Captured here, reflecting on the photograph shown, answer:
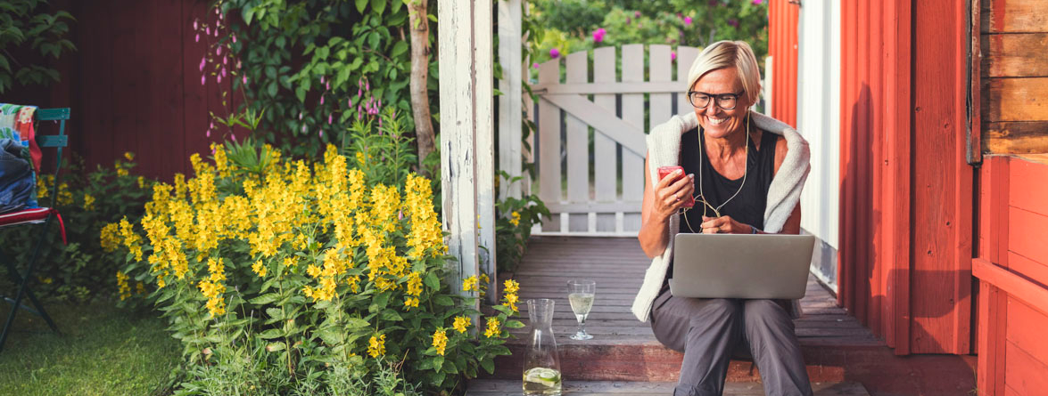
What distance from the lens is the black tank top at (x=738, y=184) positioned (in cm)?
265

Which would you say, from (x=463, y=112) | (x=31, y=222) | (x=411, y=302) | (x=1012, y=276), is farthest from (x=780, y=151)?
(x=31, y=222)

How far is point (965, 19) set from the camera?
8.25ft

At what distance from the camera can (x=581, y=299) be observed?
287 cm

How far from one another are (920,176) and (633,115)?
303 cm

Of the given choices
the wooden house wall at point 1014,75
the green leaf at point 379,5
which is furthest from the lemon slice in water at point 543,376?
the green leaf at point 379,5

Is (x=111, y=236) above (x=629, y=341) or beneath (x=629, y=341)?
above

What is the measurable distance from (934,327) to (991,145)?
62cm

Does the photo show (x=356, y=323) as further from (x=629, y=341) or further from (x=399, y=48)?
(x=399, y=48)

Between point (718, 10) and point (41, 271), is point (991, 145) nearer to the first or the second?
point (41, 271)

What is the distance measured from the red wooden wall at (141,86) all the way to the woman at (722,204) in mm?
3323

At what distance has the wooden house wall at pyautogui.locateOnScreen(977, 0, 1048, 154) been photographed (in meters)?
2.46

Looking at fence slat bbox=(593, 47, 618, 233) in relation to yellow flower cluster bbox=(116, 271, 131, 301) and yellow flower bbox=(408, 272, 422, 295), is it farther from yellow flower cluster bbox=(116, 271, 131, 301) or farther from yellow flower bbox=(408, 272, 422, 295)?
yellow flower bbox=(408, 272, 422, 295)

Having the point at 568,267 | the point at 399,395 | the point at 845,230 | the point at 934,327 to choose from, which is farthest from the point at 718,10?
the point at 399,395

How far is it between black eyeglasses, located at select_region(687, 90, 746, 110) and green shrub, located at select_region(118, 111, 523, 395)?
81 cm
